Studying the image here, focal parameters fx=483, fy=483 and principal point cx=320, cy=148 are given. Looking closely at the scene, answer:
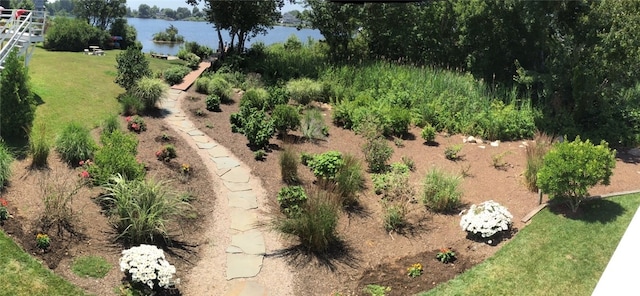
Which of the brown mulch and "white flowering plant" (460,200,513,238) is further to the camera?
"white flowering plant" (460,200,513,238)

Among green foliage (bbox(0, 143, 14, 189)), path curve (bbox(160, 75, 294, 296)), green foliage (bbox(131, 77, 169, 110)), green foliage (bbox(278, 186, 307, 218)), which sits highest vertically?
green foliage (bbox(131, 77, 169, 110))

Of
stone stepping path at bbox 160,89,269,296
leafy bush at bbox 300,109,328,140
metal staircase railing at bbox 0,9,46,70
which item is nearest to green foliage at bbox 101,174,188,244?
stone stepping path at bbox 160,89,269,296

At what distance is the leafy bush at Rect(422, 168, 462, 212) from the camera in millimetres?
7203

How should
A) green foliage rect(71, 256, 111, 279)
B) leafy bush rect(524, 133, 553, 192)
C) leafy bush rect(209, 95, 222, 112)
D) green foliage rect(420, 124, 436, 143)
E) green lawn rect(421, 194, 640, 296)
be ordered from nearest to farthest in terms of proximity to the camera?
green foliage rect(71, 256, 111, 279)
green lawn rect(421, 194, 640, 296)
leafy bush rect(524, 133, 553, 192)
green foliage rect(420, 124, 436, 143)
leafy bush rect(209, 95, 222, 112)

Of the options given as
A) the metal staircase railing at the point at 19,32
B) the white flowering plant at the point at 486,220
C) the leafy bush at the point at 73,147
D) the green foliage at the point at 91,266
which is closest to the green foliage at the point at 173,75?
the metal staircase railing at the point at 19,32

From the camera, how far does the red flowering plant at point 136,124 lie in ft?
30.6

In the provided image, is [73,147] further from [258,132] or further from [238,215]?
[258,132]

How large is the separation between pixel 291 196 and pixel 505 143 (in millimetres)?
5629

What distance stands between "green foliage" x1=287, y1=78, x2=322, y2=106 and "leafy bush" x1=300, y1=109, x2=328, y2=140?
2197mm

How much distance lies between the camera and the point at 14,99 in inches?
294

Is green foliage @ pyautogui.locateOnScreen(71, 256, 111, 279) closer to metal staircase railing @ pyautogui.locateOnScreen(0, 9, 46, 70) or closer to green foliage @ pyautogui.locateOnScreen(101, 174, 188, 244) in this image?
green foliage @ pyautogui.locateOnScreen(101, 174, 188, 244)

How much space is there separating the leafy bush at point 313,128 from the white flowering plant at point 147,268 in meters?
5.22

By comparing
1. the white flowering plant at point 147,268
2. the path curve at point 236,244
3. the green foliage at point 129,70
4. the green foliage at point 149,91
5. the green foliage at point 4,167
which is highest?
the green foliage at point 129,70

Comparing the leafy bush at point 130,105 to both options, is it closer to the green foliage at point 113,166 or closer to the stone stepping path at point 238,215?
the stone stepping path at point 238,215
